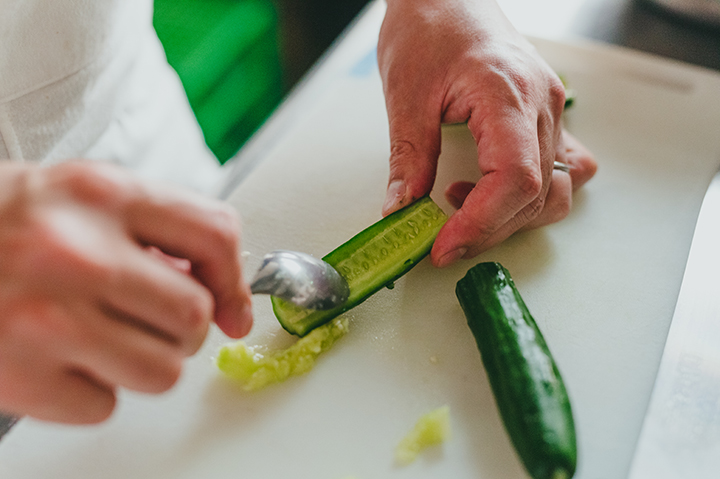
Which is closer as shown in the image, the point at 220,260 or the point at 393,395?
the point at 220,260

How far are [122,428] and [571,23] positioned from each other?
2259 millimetres

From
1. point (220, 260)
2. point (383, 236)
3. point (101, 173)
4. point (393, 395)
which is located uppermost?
point (101, 173)

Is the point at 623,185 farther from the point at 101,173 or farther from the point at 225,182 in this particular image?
the point at 101,173

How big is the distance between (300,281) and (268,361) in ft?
0.77

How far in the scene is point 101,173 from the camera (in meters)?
0.75

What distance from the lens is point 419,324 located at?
4.44 ft

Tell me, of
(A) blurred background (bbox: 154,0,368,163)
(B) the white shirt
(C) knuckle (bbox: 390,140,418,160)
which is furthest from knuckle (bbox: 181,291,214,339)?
(A) blurred background (bbox: 154,0,368,163)

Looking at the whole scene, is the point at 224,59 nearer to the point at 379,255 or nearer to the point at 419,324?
the point at 379,255

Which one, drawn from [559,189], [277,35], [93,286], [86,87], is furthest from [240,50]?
[93,286]

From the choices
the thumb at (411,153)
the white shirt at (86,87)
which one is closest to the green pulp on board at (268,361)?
the thumb at (411,153)

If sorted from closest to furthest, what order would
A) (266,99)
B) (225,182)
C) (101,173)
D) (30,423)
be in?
(101,173) < (30,423) < (225,182) < (266,99)

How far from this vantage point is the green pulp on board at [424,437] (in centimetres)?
114

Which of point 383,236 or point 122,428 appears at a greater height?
point 383,236

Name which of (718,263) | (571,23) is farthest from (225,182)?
(571,23)
